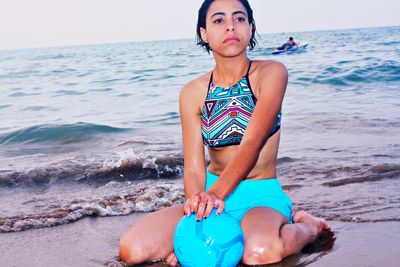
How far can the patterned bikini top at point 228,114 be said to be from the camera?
3.85 m

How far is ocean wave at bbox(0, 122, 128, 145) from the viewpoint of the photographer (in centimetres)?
934

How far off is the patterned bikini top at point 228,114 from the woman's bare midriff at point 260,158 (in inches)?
2.1

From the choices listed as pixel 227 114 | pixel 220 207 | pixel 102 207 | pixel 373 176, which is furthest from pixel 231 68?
pixel 373 176

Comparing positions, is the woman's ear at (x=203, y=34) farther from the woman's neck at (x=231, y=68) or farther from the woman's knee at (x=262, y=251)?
the woman's knee at (x=262, y=251)

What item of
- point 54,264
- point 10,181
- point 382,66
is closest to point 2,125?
point 10,181

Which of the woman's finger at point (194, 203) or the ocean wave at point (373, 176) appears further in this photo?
the ocean wave at point (373, 176)

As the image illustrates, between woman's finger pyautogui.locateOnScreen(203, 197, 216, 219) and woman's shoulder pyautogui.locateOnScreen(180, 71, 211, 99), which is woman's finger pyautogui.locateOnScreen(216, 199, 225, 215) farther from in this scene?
woman's shoulder pyautogui.locateOnScreen(180, 71, 211, 99)

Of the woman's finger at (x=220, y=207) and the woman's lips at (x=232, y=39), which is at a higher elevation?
the woman's lips at (x=232, y=39)

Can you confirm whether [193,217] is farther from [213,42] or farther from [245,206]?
[213,42]

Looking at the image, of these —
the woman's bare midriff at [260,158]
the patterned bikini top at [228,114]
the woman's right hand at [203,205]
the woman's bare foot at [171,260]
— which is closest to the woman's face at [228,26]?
the patterned bikini top at [228,114]

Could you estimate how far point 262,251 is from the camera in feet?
10.8

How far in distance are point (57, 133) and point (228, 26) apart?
6557 millimetres

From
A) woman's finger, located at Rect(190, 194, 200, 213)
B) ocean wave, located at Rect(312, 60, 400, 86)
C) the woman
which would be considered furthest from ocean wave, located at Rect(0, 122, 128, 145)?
ocean wave, located at Rect(312, 60, 400, 86)

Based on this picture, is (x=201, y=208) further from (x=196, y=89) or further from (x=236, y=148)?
(x=196, y=89)
